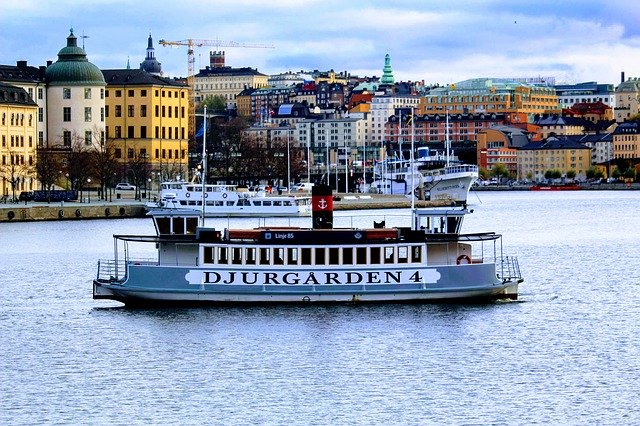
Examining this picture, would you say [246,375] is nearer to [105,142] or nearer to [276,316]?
[276,316]

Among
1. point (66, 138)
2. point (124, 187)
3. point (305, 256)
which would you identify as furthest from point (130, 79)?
point (305, 256)

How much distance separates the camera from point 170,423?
103 ft

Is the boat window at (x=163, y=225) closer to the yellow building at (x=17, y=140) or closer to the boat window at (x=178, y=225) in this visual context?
the boat window at (x=178, y=225)

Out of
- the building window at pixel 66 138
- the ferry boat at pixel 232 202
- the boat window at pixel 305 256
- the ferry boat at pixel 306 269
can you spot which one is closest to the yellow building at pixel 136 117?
the building window at pixel 66 138

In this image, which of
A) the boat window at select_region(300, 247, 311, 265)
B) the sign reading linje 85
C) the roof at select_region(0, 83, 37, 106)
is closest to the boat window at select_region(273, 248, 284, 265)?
the sign reading linje 85

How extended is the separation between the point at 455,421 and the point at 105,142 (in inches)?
3717

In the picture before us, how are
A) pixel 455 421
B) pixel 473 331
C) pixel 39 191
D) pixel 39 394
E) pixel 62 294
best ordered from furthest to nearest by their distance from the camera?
pixel 39 191
pixel 62 294
pixel 473 331
pixel 39 394
pixel 455 421

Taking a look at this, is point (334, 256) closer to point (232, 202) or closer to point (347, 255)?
point (347, 255)

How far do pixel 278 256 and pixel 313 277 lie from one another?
101 cm

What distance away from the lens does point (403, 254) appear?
145ft

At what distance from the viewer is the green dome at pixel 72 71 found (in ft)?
408

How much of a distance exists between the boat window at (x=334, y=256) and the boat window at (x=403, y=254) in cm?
156

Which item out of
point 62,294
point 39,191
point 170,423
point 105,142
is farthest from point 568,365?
point 105,142

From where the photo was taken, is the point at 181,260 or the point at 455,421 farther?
the point at 181,260
